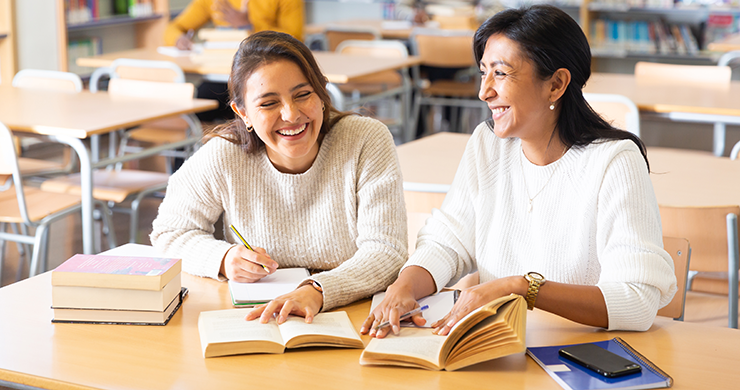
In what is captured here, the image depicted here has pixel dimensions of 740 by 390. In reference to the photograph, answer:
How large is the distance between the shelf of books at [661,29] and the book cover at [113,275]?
5976 millimetres

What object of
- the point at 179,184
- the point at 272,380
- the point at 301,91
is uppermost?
the point at 301,91

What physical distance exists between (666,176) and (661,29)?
4.68 m

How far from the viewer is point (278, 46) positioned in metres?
1.46

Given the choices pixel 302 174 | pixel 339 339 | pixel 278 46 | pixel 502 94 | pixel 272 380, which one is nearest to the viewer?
pixel 272 380

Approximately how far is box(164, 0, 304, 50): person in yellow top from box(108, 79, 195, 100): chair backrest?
1.16 metres

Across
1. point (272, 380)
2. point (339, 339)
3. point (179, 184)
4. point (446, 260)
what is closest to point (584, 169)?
point (446, 260)

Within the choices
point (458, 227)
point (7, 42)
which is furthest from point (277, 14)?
point (458, 227)

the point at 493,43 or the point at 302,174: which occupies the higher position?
the point at 493,43

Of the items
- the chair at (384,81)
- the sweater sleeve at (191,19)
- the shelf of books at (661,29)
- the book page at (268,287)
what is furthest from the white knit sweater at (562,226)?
the shelf of books at (661,29)

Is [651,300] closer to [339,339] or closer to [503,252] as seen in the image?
[503,252]

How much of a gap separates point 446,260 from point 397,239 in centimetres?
12

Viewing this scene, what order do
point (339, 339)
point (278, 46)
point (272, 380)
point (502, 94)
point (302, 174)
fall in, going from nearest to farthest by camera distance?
point (272, 380)
point (339, 339)
point (502, 94)
point (278, 46)
point (302, 174)

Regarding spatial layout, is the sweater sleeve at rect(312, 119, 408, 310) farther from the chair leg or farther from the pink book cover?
the chair leg

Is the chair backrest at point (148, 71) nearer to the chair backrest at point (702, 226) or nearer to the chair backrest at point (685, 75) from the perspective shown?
the chair backrest at point (685, 75)
